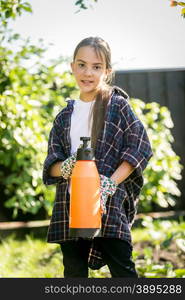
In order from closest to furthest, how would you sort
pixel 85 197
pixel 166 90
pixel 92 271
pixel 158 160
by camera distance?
pixel 85 197, pixel 92 271, pixel 158 160, pixel 166 90

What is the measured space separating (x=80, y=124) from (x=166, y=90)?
3116 millimetres

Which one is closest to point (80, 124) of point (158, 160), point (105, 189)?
point (105, 189)

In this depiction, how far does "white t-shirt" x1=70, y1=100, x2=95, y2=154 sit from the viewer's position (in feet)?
7.09

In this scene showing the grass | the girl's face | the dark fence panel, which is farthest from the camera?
the dark fence panel

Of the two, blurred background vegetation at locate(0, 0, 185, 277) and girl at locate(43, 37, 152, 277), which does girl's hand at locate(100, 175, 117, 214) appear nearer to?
girl at locate(43, 37, 152, 277)

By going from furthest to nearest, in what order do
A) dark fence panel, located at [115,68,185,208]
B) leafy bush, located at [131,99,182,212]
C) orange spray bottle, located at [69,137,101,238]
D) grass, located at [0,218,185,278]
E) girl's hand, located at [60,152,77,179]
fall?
dark fence panel, located at [115,68,185,208]
leafy bush, located at [131,99,182,212]
grass, located at [0,218,185,278]
girl's hand, located at [60,152,77,179]
orange spray bottle, located at [69,137,101,238]

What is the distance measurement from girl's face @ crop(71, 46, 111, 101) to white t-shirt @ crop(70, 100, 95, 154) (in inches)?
2.6

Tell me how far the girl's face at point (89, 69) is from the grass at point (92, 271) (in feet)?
4.16

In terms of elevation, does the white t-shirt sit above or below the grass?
above

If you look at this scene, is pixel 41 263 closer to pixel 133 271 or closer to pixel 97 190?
pixel 133 271

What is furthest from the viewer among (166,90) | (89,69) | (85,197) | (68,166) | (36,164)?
(166,90)

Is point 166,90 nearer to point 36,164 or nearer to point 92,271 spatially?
point 36,164

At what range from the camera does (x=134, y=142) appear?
209cm

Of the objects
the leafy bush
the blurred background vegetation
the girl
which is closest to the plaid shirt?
the girl
